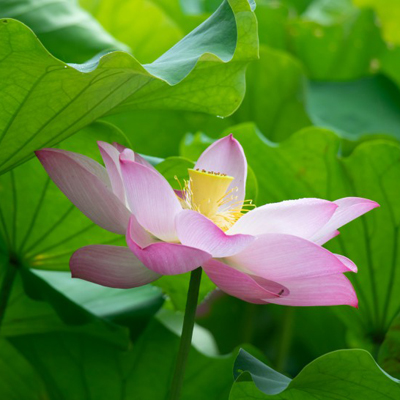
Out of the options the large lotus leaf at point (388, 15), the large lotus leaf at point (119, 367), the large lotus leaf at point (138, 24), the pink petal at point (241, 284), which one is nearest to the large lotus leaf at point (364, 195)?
the large lotus leaf at point (119, 367)

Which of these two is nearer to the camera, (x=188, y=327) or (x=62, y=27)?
(x=188, y=327)

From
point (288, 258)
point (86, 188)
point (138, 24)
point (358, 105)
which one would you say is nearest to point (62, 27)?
point (86, 188)

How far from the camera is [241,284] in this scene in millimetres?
515

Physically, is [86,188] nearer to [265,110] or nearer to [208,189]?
[208,189]

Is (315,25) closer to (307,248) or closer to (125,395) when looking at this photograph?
(125,395)

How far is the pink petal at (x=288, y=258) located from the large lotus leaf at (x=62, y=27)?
37cm

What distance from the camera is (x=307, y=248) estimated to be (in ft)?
1.65

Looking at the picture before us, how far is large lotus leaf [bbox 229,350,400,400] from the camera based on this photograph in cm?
58

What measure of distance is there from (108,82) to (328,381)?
0.31m

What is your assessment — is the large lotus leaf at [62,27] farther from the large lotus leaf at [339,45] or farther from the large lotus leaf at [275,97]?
the large lotus leaf at [339,45]

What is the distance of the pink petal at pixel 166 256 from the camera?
0.48 m

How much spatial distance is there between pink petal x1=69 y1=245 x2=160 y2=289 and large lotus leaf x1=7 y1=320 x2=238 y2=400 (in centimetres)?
33

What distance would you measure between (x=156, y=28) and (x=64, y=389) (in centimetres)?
77

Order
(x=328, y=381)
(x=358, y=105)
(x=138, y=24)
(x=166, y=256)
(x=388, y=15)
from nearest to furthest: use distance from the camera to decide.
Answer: (x=166, y=256), (x=328, y=381), (x=138, y=24), (x=358, y=105), (x=388, y=15)
